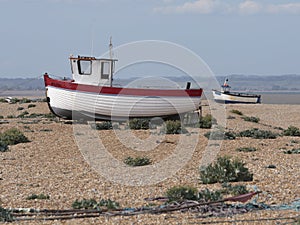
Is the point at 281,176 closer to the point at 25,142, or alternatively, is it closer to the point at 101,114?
the point at 25,142

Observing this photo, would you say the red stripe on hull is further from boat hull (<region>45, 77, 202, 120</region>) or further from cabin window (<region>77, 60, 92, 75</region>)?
cabin window (<region>77, 60, 92, 75</region>)

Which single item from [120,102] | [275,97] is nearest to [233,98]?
[120,102]

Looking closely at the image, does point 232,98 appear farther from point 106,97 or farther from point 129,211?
point 129,211

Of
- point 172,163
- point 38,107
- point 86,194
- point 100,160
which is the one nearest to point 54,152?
point 100,160

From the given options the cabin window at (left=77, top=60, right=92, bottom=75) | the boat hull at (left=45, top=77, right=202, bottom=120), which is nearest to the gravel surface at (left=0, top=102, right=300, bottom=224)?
the boat hull at (left=45, top=77, right=202, bottom=120)

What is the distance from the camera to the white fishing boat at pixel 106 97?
22406mm

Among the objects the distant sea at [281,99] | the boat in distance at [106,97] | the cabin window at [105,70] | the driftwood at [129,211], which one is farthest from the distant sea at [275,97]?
the driftwood at [129,211]

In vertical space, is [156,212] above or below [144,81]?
below

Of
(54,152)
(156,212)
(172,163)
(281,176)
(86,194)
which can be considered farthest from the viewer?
(54,152)

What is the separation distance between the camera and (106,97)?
22.4m

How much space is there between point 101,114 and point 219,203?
46.7ft

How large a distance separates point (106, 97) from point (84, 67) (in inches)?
81.8

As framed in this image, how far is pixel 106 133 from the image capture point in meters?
20.4

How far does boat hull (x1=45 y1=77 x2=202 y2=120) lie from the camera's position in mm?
22375
